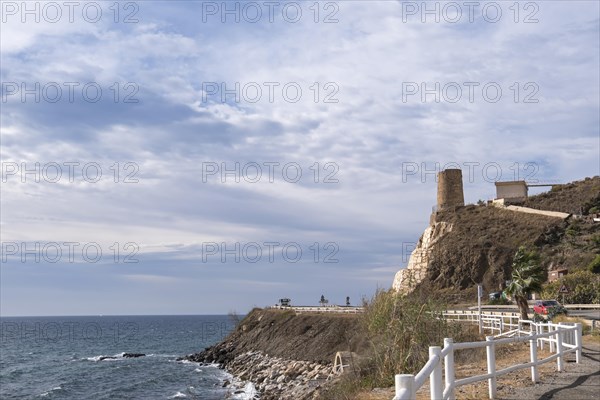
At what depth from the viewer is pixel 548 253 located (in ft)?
215

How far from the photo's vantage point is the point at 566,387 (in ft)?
41.0

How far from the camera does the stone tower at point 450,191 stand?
295 feet

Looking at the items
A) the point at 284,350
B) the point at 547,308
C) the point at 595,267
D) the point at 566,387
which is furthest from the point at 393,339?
the point at 595,267

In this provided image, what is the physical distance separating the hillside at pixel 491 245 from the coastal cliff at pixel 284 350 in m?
13.2

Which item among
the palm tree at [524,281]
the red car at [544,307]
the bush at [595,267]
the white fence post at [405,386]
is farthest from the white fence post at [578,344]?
the bush at [595,267]

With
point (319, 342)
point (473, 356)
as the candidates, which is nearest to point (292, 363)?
point (319, 342)

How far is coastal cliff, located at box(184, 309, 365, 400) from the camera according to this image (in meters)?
37.4

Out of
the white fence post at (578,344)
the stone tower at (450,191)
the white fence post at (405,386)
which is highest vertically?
the stone tower at (450,191)

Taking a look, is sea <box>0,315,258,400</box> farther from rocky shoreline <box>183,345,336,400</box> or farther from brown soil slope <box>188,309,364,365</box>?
brown soil slope <box>188,309,364,365</box>

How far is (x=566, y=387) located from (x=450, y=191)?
79.8 meters

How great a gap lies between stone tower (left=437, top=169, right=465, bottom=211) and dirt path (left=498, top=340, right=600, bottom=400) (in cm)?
7488

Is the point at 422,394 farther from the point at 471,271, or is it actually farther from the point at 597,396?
the point at 471,271

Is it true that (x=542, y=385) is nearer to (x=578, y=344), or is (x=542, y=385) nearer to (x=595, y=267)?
(x=578, y=344)

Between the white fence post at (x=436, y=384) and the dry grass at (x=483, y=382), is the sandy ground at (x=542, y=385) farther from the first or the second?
the white fence post at (x=436, y=384)
